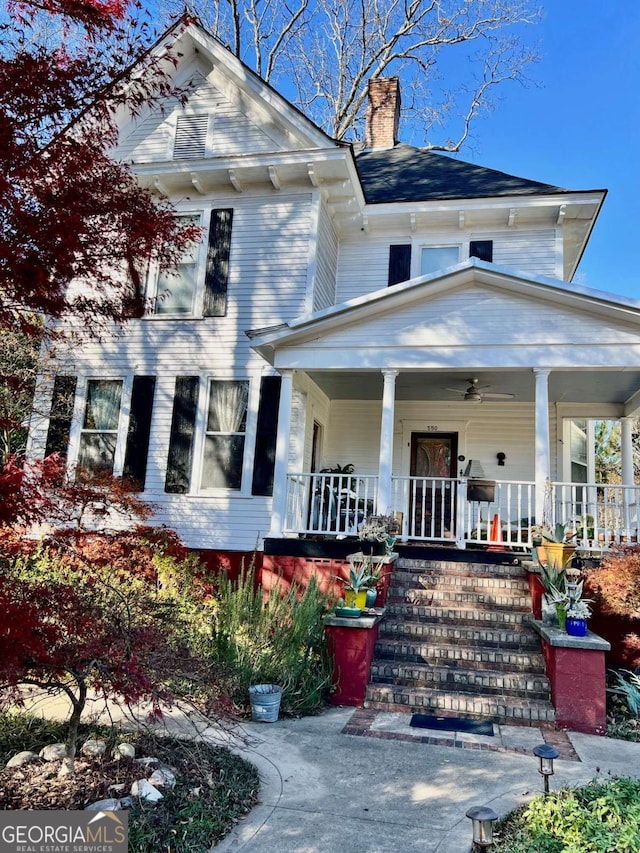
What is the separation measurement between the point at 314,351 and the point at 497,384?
9.53ft

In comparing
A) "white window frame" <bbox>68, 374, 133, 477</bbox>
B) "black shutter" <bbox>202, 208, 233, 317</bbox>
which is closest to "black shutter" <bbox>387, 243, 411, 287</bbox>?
"black shutter" <bbox>202, 208, 233, 317</bbox>

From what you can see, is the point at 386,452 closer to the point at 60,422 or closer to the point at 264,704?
the point at 264,704

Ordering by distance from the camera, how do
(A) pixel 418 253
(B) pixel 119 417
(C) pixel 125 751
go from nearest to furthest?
(C) pixel 125 751 < (B) pixel 119 417 < (A) pixel 418 253

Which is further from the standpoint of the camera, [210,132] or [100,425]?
[210,132]

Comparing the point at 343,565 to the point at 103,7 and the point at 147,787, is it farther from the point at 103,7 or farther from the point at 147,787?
the point at 103,7

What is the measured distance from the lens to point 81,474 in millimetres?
8922

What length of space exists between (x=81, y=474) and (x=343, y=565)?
4.34 m

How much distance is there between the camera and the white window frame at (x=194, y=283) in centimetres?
986

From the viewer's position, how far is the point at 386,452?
786 centimetres

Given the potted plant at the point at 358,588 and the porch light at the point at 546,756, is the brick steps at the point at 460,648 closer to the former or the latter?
the potted plant at the point at 358,588

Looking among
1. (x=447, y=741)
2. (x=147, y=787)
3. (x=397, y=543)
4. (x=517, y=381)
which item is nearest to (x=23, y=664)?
(x=147, y=787)

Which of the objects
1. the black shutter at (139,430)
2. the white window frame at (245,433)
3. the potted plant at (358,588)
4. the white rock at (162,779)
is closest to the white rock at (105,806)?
the white rock at (162,779)

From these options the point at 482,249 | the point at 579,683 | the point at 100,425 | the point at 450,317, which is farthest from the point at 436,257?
the point at 579,683

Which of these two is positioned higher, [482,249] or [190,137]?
[190,137]
